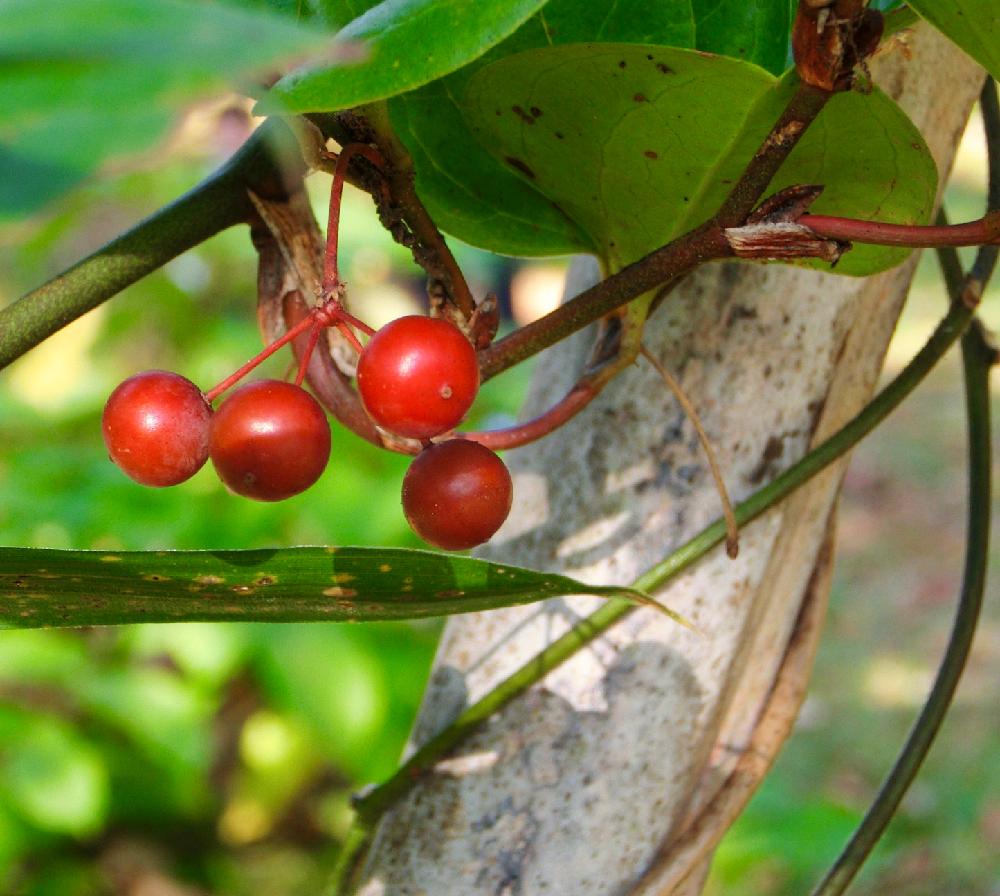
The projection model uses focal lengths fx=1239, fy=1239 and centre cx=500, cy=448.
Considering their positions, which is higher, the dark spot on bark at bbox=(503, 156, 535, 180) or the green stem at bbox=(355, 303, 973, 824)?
the dark spot on bark at bbox=(503, 156, 535, 180)

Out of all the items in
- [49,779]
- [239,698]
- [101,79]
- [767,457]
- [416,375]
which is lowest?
[101,79]

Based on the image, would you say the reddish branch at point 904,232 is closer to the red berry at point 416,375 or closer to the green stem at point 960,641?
the red berry at point 416,375

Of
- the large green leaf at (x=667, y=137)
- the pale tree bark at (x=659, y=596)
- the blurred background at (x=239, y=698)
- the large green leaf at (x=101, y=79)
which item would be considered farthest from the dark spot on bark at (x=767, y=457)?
the blurred background at (x=239, y=698)

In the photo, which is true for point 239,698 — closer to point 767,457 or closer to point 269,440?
point 767,457

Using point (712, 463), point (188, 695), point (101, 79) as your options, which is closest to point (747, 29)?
point (712, 463)

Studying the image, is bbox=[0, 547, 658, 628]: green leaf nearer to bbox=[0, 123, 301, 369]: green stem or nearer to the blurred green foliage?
bbox=[0, 123, 301, 369]: green stem

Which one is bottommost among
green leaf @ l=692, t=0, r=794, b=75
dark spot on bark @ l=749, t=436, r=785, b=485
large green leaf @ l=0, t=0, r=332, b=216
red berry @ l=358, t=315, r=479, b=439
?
large green leaf @ l=0, t=0, r=332, b=216

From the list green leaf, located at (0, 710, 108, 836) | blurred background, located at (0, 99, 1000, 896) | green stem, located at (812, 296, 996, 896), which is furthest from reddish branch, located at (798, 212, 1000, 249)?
green leaf, located at (0, 710, 108, 836)
